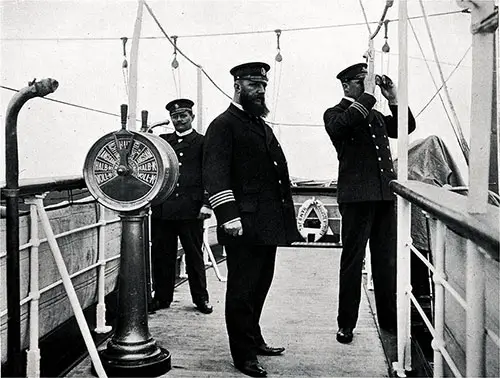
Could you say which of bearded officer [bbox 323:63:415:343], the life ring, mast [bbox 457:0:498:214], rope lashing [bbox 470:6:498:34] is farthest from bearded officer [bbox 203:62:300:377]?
the life ring

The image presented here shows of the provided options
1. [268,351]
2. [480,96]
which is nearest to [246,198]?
[268,351]

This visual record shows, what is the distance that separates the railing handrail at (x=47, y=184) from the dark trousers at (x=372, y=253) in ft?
4.58

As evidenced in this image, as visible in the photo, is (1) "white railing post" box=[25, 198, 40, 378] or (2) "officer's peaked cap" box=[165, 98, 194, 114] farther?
(2) "officer's peaked cap" box=[165, 98, 194, 114]

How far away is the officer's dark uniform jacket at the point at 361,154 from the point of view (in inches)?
123

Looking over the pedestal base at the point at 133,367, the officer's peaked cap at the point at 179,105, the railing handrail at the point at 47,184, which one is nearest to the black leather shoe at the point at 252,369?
the pedestal base at the point at 133,367

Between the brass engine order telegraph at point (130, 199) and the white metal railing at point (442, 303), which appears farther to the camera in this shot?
the brass engine order telegraph at point (130, 199)

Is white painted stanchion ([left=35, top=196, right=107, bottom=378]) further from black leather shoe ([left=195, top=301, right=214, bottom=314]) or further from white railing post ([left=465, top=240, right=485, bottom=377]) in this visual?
white railing post ([left=465, top=240, right=485, bottom=377])

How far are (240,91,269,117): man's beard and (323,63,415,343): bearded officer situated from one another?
475 mm

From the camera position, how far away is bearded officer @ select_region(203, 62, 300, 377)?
2.66 meters

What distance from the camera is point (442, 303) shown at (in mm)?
1975

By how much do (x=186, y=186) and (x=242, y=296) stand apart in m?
1.46

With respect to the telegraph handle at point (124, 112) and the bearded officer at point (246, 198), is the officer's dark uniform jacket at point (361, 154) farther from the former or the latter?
the telegraph handle at point (124, 112)

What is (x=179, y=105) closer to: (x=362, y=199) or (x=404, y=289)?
(x=362, y=199)

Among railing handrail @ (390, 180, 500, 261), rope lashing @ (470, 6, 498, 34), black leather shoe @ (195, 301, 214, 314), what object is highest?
rope lashing @ (470, 6, 498, 34)
